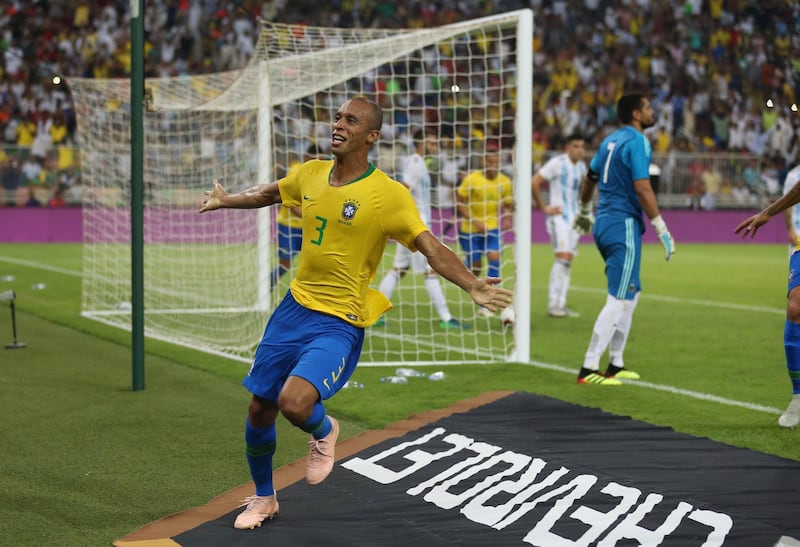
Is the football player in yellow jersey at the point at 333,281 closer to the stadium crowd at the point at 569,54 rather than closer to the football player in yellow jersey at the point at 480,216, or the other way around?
Result: the football player in yellow jersey at the point at 480,216

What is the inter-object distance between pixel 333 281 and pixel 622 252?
385 centimetres

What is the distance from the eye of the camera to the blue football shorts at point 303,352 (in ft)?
14.7

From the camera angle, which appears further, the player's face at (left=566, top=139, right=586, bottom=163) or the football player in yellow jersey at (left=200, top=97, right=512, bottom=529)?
the player's face at (left=566, top=139, right=586, bottom=163)

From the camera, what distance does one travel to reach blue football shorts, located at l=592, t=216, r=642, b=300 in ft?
26.4

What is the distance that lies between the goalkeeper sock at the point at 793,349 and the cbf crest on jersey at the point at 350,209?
131 inches

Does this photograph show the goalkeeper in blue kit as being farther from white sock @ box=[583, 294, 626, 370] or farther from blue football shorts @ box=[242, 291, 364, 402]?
blue football shorts @ box=[242, 291, 364, 402]

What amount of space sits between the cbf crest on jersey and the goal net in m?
3.91

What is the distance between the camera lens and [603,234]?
26.8 ft

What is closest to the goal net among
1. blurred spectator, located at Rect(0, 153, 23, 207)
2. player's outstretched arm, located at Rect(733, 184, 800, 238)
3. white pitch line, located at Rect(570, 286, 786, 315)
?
player's outstretched arm, located at Rect(733, 184, 800, 238)

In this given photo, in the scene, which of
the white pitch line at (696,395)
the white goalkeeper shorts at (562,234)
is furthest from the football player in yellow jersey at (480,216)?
the white pitch line at (696,395)

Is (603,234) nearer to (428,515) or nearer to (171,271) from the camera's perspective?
(428,515)

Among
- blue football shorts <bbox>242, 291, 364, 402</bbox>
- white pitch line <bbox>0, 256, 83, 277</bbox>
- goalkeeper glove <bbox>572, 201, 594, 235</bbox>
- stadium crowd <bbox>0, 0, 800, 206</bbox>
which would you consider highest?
stadium crowd <bbox>0, 0, 800, 206</bbox>

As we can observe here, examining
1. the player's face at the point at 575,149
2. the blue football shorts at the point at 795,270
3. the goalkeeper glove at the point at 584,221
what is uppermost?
the player's face at the point at 575,149

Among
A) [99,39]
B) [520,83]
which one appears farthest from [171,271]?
[99,39]
